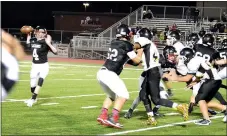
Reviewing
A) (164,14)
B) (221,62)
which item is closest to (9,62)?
(221,62)

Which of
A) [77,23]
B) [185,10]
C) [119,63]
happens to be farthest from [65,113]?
[77,23]

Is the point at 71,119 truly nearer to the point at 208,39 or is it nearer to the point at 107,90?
the point at 107,90

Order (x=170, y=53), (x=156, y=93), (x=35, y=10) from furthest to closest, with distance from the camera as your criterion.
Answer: (x=35, y=10)
(x=170, y=53)
(x=156, y=93)

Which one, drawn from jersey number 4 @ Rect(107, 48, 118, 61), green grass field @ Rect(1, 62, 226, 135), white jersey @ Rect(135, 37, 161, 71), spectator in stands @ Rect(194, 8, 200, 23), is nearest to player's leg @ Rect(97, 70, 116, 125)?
green grass field @ Rect(1, 62, 226, 135)

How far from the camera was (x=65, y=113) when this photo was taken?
9180 mm

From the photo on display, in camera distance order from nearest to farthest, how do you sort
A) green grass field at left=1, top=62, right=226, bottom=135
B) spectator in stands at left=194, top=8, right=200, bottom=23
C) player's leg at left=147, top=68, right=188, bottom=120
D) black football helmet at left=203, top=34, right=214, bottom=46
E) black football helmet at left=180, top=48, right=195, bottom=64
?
1. green grass field at left=1, top=62, right=226, bottom=135
2. player's leg at left=147, top=68, right=188, bottom=120
3. black football helmet at left=203, top=34, right=214, bottom=46
4. black football helmet at left=180, top=48, right=195, bottom=64
5. spectator in stands at left=194, top=8, right=200, bottom=23

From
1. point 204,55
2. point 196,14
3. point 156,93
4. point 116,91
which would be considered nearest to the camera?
point 116,91

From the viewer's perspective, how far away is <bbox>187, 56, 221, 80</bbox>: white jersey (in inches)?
336

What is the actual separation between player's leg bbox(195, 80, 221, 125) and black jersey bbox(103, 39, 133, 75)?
1.63 meters

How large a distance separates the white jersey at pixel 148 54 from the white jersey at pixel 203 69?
35.2 inches

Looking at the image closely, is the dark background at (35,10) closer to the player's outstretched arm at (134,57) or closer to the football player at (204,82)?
the football player at (204,82)

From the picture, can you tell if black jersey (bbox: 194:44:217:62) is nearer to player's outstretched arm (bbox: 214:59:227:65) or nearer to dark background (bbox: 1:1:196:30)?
player's outstretched arm (bbox: 214:59:227:65)

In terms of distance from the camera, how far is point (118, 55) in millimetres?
7902

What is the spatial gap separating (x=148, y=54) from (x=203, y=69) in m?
1.20
